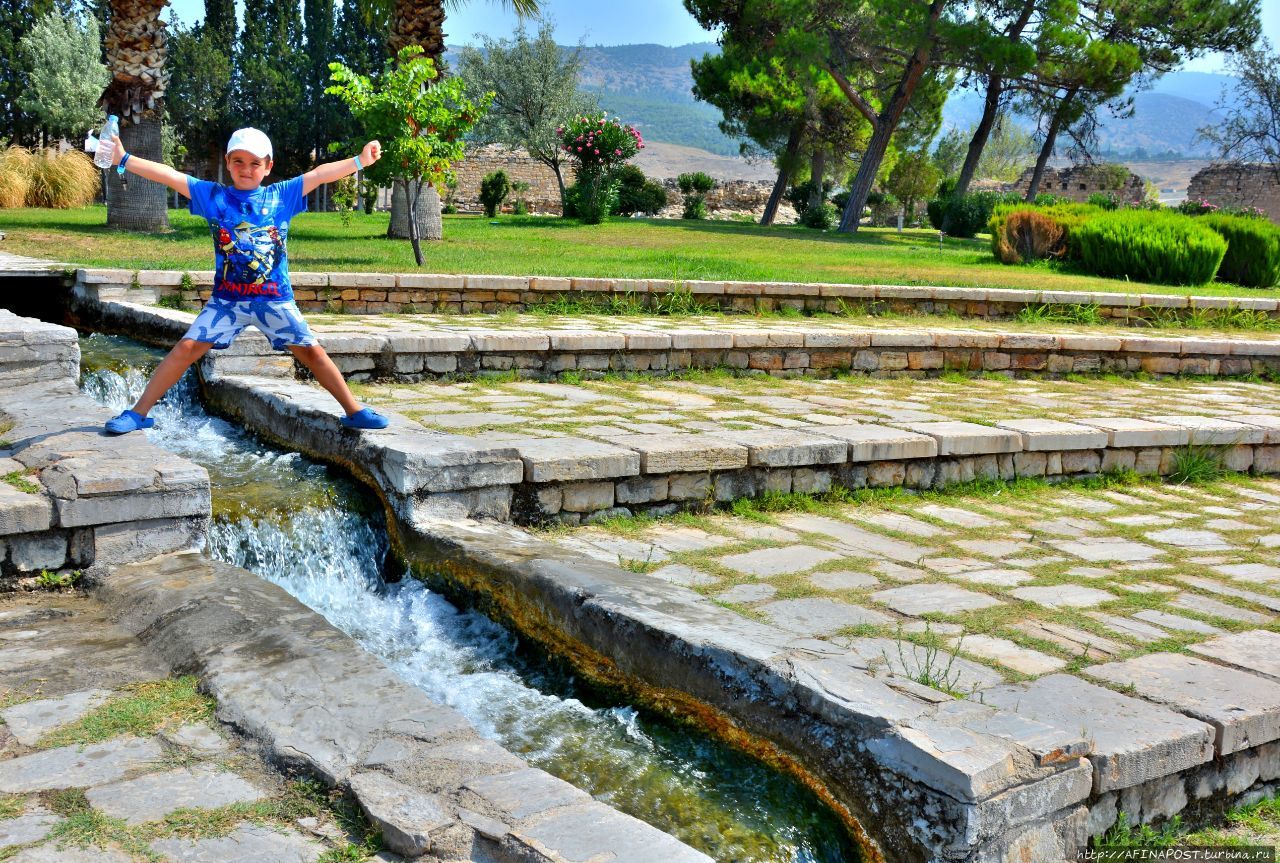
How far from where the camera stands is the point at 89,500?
3.49 meters

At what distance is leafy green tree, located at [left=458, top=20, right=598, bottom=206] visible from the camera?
34.9 m

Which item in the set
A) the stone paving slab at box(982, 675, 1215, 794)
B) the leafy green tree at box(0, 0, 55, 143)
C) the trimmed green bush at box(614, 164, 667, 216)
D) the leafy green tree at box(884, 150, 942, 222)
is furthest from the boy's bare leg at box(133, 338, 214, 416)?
the leafy green tree at box(884, 150, 942, 222)

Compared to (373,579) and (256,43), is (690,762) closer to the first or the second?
(373,579)

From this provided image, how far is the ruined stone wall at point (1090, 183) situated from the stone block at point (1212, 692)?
32852 millimetres

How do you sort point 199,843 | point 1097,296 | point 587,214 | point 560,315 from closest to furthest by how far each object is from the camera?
point 199,843, point 560,315, point 1097,296, point 587,214

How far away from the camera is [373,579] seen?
4.26 metres

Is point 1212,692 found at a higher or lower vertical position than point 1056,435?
lower

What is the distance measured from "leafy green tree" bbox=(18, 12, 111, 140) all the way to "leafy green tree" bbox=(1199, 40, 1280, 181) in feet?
105

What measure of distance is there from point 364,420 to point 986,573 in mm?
2528

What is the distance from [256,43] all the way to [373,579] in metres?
38.4

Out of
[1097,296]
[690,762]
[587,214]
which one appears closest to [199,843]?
[690,762]

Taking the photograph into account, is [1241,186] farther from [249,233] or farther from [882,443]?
[249,233]

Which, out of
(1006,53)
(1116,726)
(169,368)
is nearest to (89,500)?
(169,368)

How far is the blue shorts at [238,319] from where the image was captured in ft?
14.1
